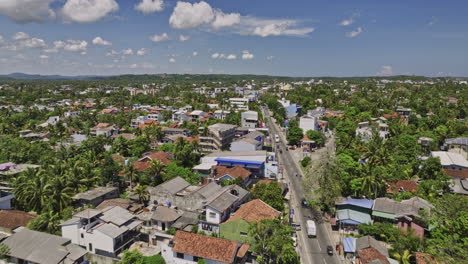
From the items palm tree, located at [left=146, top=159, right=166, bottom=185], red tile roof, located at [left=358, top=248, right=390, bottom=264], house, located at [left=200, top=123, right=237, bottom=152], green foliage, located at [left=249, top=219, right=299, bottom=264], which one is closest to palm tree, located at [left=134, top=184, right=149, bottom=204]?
palm tree, located at [left=146, top=159, right=166, bottom=185]

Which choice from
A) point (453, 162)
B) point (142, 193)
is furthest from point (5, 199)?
point (453, 162)

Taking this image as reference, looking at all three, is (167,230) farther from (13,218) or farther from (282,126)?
(282,126)

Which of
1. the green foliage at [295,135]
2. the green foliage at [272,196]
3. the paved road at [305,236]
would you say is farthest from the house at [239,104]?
the green foliage at [272,196]

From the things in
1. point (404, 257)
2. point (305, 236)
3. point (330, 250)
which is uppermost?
point (404, 257)

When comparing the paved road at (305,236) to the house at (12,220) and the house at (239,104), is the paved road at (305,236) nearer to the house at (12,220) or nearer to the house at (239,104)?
the house at (12,220)

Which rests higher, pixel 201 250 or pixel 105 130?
pixel 105 130

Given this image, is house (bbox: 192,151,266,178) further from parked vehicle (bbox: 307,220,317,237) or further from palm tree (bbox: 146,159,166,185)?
parked vehicle (bbox: 307,220,317,237)

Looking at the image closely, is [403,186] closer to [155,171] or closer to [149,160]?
[155,171]
